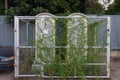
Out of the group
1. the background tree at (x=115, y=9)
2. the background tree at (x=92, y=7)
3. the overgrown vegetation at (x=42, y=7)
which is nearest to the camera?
the overgrown vegetation at (x=42, y=7)

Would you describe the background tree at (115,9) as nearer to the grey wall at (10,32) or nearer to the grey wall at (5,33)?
the grey wall at (10,32)

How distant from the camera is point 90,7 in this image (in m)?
16.5

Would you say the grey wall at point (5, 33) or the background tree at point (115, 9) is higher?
the background tree at point (115, 9)

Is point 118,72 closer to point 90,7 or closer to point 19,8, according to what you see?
point 19,8

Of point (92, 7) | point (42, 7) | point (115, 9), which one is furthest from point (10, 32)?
point (115, 9)

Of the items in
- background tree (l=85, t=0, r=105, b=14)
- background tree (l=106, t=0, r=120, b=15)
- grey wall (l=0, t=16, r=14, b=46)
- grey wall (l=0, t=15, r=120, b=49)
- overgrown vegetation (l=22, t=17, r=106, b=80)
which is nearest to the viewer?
overgrown vegetation (l=22, t=17, r=106, b=80)

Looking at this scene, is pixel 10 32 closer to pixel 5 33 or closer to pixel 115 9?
pixel 5 33

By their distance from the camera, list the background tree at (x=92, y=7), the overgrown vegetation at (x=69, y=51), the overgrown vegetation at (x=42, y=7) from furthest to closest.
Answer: the background tree at (x=92, y=7), the overgrown vegetation at (x=42, y=7), the overgrown vegetation at (x=69, y=51)

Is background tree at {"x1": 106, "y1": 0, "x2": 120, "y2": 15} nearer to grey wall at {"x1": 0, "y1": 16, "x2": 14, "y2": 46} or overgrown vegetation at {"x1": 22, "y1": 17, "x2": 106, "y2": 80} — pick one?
Result: grey wall at {"x1": 0, "y1": 16, "x2": 14, "y2": 46}

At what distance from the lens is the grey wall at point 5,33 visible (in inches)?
529

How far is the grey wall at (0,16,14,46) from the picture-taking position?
44.1 ft

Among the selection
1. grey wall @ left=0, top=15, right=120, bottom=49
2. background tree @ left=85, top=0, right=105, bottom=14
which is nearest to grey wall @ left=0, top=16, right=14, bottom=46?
grey wall @ left=0, top=15, right=120, bottom=49

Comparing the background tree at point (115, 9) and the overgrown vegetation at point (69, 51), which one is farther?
the background tree at point (115, 9)

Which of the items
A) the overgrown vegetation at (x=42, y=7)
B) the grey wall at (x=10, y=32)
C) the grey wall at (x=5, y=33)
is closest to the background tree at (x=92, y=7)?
the overgrown vegetation at (x=42, y=7)
